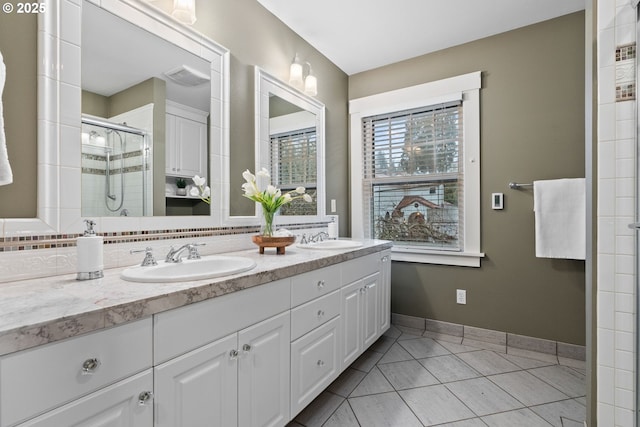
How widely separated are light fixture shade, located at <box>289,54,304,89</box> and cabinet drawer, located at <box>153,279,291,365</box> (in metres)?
1.63

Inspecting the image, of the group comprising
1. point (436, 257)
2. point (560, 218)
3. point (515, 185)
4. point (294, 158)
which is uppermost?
point (294, 158)

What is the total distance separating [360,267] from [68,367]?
158 centimetres

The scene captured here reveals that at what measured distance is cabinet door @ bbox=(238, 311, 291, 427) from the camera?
3.79ft

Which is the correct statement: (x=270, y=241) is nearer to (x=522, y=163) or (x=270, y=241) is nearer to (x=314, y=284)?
(x=314, y=284)

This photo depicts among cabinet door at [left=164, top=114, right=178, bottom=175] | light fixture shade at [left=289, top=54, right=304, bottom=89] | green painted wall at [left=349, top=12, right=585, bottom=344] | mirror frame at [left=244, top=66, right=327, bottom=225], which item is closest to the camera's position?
cabinet door at [left=164, top=114, right=178, bottom=175]

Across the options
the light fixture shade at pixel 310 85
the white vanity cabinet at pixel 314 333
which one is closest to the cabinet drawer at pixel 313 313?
the white vanity cabinet at pixel 314 333

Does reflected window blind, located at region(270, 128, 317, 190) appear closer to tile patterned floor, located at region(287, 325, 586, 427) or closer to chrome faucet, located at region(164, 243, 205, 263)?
chrome faucet, located at region(164, 243, 205, 263)

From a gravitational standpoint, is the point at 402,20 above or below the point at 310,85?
above

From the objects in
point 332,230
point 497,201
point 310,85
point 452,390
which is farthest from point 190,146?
point 497,201

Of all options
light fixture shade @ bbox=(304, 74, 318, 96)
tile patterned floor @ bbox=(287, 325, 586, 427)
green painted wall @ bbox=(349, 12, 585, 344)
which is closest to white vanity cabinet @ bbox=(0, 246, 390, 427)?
tile patterned floor @ bbox=(287, 325, 586, 427)

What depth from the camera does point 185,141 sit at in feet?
5.33

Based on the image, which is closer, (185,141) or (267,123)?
(185,141)

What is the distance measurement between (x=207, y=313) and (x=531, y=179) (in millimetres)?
2436

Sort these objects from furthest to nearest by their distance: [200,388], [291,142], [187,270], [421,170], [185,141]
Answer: [421,170], [291,142], [185,141], [187,270], [200,388]
